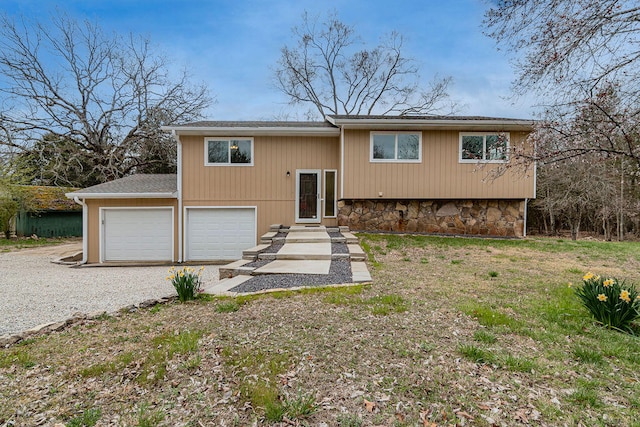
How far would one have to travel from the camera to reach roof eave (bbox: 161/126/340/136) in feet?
33.8

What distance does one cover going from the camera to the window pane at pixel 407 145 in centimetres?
1030

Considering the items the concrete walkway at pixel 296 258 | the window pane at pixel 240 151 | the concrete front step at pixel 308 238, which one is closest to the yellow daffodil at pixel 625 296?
the concrete walkway at pixel 296 258

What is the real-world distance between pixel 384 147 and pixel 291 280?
21.9 ft

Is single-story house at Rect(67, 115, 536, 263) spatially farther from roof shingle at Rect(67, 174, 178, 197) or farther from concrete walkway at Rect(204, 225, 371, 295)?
concrete walkway at Rect(204, 225, 371, 295)

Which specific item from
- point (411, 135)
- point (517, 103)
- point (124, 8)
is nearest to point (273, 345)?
point (517, 103)

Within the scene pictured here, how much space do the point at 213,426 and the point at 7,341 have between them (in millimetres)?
2696

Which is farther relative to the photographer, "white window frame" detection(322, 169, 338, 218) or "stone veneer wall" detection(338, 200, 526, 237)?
"white window frame" detection(322, 169, 338, 218)

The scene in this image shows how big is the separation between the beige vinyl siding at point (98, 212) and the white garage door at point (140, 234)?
0.56 feet

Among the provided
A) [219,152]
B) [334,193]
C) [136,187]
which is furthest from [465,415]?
[136,187]

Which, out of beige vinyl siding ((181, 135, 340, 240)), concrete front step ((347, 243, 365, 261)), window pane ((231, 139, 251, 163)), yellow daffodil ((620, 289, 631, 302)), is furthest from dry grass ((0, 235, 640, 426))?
window pane ((231, 139, 251, 163))

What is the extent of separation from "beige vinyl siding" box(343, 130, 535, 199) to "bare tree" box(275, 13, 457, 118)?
34.2 ft

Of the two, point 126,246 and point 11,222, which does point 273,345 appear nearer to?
point 126,246

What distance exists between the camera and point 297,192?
10.9 m

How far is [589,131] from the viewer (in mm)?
4230
